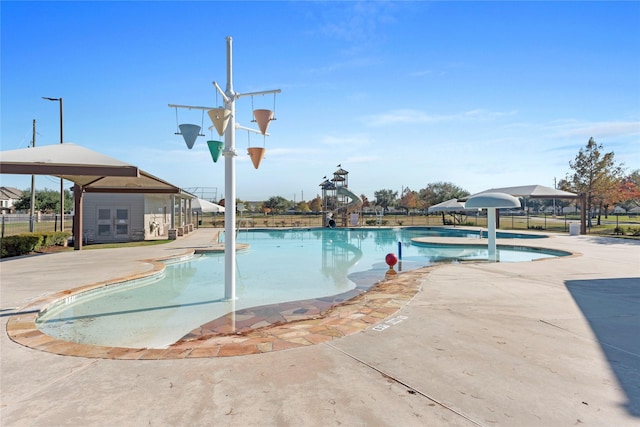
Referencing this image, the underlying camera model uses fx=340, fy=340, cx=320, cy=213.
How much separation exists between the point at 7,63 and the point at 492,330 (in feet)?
43.9

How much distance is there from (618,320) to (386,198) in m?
73.3

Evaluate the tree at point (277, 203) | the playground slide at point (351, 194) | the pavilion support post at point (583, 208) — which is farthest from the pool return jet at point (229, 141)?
the tree at point (277, 203)

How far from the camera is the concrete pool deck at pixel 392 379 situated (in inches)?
95.0

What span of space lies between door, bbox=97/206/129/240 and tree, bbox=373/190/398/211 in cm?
6277

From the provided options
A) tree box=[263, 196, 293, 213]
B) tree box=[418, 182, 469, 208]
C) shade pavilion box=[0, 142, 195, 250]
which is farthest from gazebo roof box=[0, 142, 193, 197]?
tree box=[263, 196, 293, 213]

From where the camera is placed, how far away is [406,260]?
42.5ft

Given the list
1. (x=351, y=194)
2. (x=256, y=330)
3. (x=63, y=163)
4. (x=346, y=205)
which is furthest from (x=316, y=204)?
(x=256, y=330)

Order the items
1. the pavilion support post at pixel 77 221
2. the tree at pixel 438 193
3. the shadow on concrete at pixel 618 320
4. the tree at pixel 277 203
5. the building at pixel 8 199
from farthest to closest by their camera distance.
→ the tree at pixel 277 203
the building at pixel 8 199
the tree at pixel 438 193
the pavilion support post at pixel 77 221
the shadow on concrete at pixel 618 320

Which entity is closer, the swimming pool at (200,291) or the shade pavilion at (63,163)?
the swimming pool at (200,291)

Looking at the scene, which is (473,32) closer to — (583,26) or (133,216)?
(583,26)

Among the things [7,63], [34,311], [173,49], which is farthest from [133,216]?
[34,311]

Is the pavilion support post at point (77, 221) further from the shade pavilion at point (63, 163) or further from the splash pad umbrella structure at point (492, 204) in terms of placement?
the splash pad umbrella structure at point (492, 204)

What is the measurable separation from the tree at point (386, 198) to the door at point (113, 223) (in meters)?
62.8

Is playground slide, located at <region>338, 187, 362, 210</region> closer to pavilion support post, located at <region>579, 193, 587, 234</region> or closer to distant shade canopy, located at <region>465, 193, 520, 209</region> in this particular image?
distant shade canopy, located at <region>465, 193, 520, 209</region>
